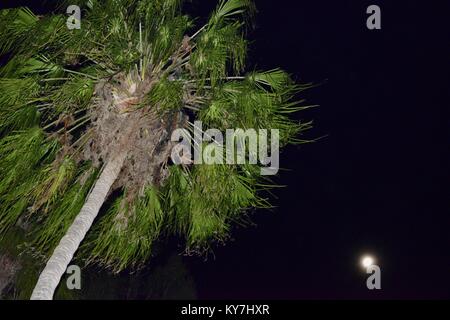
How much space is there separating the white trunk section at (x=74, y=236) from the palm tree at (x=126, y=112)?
22mm

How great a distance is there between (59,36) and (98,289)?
1087 cm

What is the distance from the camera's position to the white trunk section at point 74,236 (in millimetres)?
6250

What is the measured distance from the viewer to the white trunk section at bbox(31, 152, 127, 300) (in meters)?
6.25

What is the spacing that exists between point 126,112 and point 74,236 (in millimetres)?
1916

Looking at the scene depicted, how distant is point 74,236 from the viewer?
689 centimetres

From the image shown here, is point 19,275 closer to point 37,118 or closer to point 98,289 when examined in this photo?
point 37,118

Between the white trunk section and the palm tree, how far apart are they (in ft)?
0.07

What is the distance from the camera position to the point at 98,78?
319 inches

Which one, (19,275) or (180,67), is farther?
(19,275)
